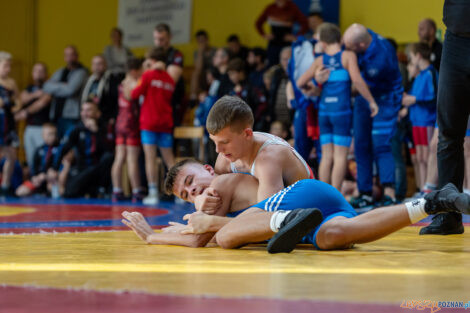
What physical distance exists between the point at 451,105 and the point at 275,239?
5.47 ft

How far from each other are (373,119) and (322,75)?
2.11 feet

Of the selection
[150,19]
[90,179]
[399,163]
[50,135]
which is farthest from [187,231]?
[150,19]

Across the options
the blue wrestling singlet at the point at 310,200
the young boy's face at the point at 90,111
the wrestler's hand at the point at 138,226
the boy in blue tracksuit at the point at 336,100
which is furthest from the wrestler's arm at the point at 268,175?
the young boy's face at the point at 90,111

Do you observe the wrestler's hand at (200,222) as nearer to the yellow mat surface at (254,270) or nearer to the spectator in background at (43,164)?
the yellow mat surface at (254,270)

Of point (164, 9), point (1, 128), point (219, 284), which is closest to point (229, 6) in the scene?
point (164, 9)

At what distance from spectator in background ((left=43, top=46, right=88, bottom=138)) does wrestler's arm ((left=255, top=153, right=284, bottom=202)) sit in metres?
8.06

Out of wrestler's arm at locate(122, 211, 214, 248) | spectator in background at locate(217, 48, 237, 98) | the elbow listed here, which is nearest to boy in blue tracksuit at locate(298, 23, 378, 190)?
spectator in background at locate(217, 48, 237, 98)

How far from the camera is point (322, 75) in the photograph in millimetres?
6957

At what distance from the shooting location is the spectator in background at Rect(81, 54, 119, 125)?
10.3 m

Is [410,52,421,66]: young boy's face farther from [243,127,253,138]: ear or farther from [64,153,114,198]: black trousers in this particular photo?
[243,127,253,138]: ear

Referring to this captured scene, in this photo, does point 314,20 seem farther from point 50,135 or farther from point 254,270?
point 254,270

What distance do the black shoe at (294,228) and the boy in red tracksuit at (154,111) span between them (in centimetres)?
549

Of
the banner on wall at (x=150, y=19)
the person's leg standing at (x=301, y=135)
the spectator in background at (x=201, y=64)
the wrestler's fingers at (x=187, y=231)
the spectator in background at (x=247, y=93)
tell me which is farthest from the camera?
the banner on wall at (x=150, y=19)

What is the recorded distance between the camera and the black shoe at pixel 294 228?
2908mm
